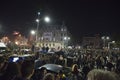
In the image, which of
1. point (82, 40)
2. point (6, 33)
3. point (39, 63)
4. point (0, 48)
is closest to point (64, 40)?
point (6, 33)

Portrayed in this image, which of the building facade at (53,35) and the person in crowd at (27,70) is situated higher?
the building facade at (53,35)

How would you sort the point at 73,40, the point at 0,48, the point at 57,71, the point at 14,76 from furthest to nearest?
the point at 73,40, the point at 0,48, the point at 57,71, the point at 14,76

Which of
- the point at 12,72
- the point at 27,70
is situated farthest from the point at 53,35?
the point at 12,72

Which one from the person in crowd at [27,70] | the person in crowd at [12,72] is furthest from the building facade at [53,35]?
the person in crowd at [12,72]

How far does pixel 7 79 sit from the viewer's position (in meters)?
5.07

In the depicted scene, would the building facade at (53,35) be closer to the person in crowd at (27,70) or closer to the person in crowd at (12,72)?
the person in crowd at (27,70)

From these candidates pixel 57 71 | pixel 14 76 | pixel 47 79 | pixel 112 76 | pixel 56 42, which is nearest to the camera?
pixel 112 76

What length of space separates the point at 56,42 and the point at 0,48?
83780 millimetres

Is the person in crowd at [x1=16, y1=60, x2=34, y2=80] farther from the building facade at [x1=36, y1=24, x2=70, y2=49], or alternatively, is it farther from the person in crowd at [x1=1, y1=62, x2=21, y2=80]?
the building facade at [x1=36, y1=24, x2=70, y2=49]

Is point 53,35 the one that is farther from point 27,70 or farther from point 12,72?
point 12,72

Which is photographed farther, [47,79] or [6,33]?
[6,33]

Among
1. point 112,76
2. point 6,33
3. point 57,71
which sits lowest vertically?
point 57,71

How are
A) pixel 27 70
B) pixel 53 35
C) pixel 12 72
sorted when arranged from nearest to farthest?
pixel 12 72, pixel 27 70, pixel 53 35

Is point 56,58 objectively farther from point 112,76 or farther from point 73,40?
point 73,40
